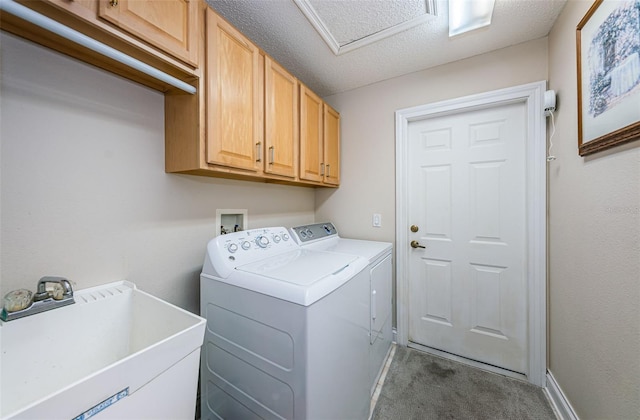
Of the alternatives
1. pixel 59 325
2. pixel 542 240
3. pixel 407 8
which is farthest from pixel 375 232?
pixel 59 325

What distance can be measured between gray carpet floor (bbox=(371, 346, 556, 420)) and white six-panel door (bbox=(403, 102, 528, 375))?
172 millimetres

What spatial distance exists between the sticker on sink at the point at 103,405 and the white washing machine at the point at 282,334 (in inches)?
18.9

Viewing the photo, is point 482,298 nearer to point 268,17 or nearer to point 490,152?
point 490,152

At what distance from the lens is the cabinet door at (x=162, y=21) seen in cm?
79

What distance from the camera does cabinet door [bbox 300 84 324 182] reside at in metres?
1.75

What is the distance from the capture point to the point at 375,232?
7.22ft

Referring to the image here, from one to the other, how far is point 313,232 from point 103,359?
134cm

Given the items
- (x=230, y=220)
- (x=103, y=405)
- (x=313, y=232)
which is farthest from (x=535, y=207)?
(x=103, y=405)

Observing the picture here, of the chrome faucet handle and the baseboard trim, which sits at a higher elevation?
the chrome faucet handle

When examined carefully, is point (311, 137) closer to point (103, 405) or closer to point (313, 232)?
point (313, 232)

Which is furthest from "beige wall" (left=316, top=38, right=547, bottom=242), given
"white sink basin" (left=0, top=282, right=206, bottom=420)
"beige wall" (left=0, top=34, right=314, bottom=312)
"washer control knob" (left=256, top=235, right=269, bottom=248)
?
"white sink basin" (left=0, top=282, right=206, bottom=420)

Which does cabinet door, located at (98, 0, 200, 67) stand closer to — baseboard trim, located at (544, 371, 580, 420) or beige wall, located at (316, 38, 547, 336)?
beige wall, located at (316, 38, 547, 336)

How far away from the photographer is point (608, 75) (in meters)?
0.97

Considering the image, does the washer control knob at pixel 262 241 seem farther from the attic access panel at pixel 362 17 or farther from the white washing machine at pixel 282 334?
the attic access panel at pixel 362 17
